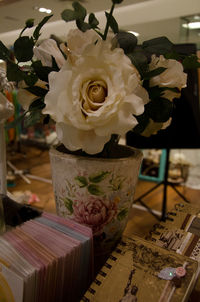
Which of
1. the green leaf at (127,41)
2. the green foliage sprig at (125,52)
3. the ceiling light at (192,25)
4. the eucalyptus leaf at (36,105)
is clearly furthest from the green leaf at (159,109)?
the ceiling light at (192,25)

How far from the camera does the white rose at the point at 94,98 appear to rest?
409 millimetres

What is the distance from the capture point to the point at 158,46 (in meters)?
0.52

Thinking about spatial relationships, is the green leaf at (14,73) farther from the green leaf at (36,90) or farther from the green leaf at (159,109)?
the green leaf at (159,109)

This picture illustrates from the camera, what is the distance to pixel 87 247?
44 centimetres

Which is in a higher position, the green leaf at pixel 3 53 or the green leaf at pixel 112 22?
the green leaf at pixel 112 22

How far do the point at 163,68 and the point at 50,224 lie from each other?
33 cm

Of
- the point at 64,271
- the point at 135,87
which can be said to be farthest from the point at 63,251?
the point at 135,87

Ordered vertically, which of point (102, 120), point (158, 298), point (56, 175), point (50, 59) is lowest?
point (158, 298)

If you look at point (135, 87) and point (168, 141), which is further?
point (168, 141)

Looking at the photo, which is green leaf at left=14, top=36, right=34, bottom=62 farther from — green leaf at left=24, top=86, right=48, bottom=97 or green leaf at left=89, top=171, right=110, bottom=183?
green leaf at left=89, top=171, right=110, bottom=183

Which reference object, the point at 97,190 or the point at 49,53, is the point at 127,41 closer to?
the point at 49,53

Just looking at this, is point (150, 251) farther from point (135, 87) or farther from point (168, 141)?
point (168, 141)

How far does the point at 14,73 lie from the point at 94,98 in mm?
170

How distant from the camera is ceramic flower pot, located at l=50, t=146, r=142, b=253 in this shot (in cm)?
49
